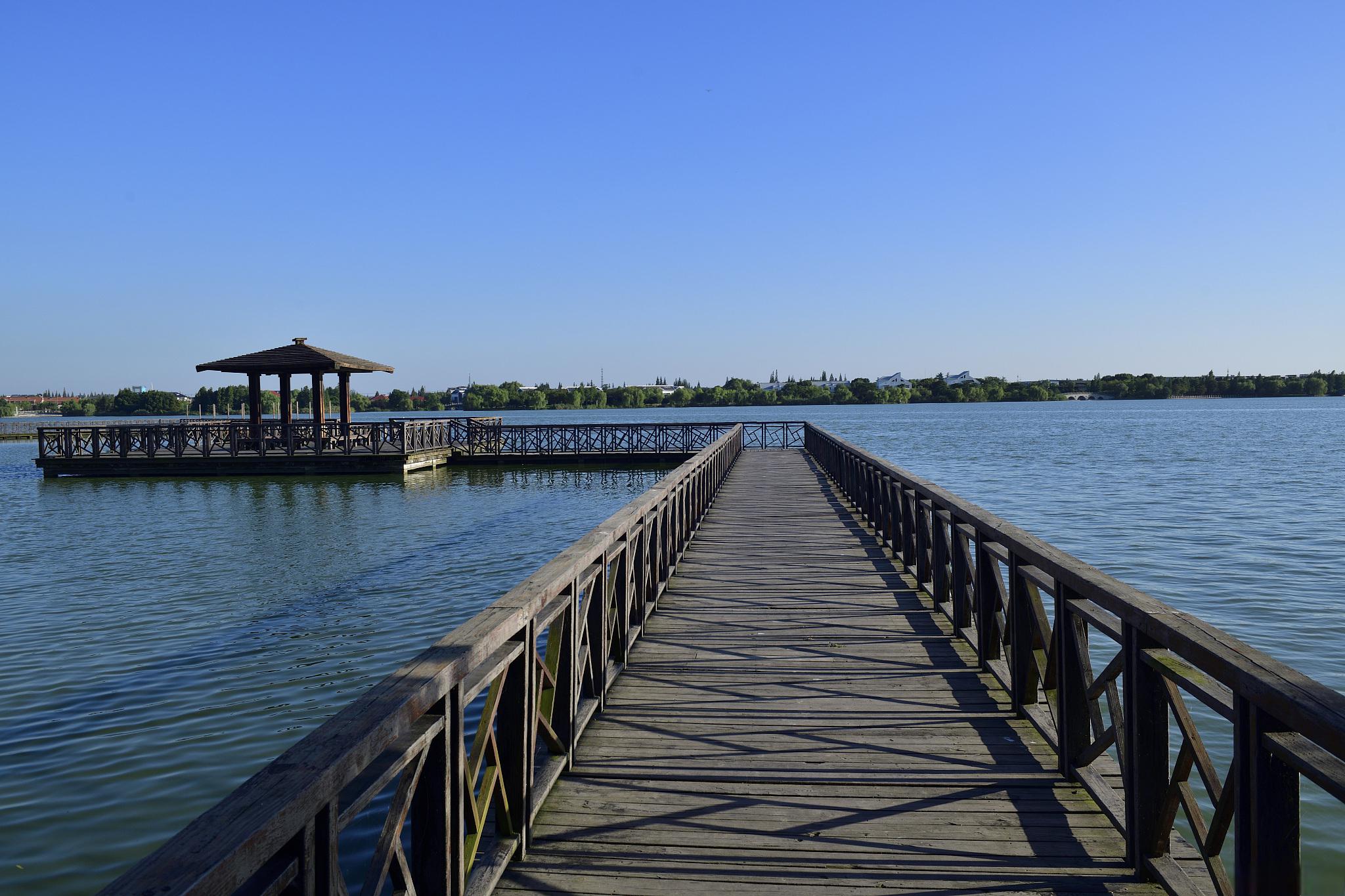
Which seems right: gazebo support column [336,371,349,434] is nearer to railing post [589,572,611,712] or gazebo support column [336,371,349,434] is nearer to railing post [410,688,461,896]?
railing post [589,572,611,712]

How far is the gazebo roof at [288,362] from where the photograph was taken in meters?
26.2

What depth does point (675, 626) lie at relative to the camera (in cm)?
588

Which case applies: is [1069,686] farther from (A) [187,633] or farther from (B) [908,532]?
(A) [187,633]

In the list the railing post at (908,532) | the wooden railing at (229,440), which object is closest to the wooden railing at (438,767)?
the railing post at (908,532)

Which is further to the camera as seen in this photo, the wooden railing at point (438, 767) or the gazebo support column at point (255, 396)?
the gazebo support column at point (255, 396)

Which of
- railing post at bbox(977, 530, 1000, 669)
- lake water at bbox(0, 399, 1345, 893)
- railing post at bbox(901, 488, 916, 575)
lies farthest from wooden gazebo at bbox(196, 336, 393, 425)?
railing post at bbox(977, 530, 1000, 669)

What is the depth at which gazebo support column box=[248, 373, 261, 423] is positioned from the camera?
27.0 metres

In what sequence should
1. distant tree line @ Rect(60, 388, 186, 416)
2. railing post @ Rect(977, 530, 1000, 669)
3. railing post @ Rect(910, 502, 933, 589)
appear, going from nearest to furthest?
railing post @ Rect(977, 530, 1000, 669)
railing post @ Rect(910, 502, 933, 589)
distant tree line @ Rect(60, 388, 186, 416)

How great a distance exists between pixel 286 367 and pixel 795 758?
2596cm

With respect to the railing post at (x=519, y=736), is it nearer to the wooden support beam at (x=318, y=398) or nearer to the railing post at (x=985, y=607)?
the railing post at (x=985, y=607)

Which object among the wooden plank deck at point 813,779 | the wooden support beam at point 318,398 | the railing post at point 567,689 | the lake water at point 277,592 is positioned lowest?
the lake water at point 277,592

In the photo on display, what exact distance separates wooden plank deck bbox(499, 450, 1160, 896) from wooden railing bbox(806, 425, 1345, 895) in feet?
0.51

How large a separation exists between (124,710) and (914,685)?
546 cm

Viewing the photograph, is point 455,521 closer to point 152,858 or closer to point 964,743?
point 964,743
